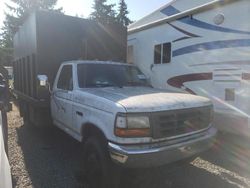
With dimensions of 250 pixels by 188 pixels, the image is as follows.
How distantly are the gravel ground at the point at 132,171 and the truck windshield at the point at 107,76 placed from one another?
5.01 ft

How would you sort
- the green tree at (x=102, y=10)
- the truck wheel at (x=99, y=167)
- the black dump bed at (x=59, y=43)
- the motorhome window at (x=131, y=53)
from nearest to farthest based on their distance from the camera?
the truck wheel at (x=99, y=167) → the black dump bed at (x=59, y=43) → the motorhome window at (x=131, y=53) → the green tree at (x=102, y=10)

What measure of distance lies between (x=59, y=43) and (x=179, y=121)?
3703 mm

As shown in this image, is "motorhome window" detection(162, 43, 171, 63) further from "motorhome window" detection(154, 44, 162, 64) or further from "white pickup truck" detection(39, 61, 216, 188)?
"white pickup truck" detection(39, 61, 216, 188)

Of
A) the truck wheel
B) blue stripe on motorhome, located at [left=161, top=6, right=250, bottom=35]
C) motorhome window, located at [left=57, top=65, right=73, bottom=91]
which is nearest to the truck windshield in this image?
motorhome window, located at [left=57, top=65, right=73, bottom=91]

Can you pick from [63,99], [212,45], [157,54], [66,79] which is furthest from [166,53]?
[63,99]

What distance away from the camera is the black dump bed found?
6332 mm

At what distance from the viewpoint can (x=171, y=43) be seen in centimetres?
729

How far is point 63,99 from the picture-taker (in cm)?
534

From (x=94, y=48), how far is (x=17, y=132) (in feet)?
10.2

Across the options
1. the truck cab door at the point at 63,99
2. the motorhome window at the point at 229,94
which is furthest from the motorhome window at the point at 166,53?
the truck cab door at the point at 63,99

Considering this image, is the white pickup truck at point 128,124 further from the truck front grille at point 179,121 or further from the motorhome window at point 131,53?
the motorhome window at point 131,53

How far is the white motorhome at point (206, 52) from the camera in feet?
17.8

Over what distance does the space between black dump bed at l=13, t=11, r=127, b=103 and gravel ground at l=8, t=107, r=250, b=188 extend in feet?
3.58

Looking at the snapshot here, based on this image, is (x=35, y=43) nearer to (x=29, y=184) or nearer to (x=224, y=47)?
(x=29, y=184)
